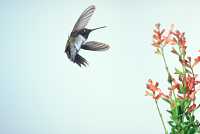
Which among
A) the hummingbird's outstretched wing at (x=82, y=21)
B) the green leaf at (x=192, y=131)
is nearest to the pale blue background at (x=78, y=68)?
the hummingbird's outstretched wing at (x=82, y=21)

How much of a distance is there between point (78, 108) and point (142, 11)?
87 centimetres

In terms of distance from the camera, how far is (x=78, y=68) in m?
2.24

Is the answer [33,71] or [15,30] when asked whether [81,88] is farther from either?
[15,30]

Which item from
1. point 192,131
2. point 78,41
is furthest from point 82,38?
point 192,131

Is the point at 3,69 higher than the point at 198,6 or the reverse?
the reverse

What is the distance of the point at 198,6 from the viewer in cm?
234

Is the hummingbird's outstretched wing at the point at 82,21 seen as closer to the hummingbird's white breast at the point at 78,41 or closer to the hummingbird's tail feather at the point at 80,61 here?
the hummingbird's white breast at the point at 78,41

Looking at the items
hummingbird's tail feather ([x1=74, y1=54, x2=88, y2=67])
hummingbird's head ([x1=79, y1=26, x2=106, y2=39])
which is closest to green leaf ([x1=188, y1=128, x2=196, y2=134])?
hummingbird's tail feather ([x1=74, y1=54, x2=88, y2=67])

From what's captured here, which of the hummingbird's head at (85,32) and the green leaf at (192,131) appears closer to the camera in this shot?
the green leaf at (192,131)

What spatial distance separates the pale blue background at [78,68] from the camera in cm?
219

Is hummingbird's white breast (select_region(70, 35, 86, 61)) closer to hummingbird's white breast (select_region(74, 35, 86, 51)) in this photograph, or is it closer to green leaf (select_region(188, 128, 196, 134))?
hummingbird's white breast (select_region(74, 35, 86, 51))

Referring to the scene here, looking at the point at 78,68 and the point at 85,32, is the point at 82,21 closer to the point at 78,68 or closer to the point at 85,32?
the point at 85,32

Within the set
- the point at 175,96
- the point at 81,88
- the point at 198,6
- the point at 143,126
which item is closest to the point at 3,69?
the point at 81,88

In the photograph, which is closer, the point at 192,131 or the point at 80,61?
the point at 192,131
